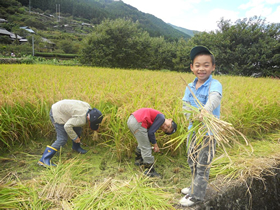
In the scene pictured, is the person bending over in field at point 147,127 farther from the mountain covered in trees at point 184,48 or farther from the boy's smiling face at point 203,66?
the mountain covered in trees at point 184,48

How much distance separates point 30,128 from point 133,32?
51.1 feet

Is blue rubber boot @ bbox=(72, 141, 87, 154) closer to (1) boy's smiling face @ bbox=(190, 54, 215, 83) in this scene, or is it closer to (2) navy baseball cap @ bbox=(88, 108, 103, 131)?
(2) navy baseball cap @ bbox=(88, 108, 103, 131)

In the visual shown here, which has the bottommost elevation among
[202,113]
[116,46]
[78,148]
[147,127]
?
[78,148]

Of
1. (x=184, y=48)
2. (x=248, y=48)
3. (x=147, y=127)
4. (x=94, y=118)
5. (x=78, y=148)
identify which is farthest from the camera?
(x=184, y=48)

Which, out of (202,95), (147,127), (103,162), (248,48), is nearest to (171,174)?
(147,127)

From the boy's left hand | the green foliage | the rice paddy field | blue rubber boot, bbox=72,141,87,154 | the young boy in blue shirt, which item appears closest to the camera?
the boy's left hand

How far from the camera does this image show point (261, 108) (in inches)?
112

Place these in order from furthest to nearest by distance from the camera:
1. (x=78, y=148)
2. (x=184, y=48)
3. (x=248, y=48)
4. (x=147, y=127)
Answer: (x=184, y=48)
(x=248, y=48)
(x=78, y=148)
(x=147, y=127)

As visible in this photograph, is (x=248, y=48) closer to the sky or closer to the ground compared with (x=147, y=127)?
closer to the sky

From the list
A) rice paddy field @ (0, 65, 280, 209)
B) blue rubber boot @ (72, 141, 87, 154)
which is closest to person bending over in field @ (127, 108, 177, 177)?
rice paddy field @ (0, 65, 280, 209)

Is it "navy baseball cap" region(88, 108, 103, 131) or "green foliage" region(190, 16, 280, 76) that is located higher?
"green foliage" region(190, 16, 280, 76)

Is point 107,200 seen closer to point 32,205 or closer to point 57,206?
point 57,206

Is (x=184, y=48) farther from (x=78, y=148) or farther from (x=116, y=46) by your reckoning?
(x=78, y=148)

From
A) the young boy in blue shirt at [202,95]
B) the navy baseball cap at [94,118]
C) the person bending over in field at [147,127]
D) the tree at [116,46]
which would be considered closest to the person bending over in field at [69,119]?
the navy baseball cap at [94,118]
